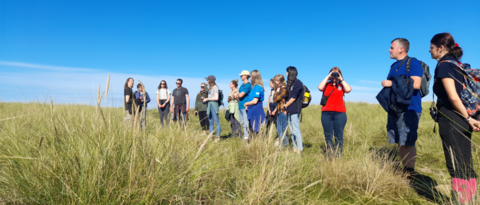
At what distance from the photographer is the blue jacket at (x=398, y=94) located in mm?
3037

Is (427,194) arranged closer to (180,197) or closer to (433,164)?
(433,164)

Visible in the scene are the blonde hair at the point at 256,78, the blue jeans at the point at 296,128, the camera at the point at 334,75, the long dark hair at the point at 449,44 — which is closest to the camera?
the long dark hair at the point at 449,44

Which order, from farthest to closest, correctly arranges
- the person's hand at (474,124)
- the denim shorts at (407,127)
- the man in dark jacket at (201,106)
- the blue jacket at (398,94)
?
1. the man in dark jacket at (201,106)
2. the denim shorts at (407,127)
3. the blue jacket at (398,94)
4. the person's hand at (474,124)

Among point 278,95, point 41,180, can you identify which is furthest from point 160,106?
point 41,180

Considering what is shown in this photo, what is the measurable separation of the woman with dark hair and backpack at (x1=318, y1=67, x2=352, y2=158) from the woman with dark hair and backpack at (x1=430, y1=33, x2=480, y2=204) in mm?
1630

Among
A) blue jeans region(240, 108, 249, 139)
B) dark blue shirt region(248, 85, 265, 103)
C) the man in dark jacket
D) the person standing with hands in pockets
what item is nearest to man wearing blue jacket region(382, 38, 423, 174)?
dark blue shirt region(248, 85, 265, 103)

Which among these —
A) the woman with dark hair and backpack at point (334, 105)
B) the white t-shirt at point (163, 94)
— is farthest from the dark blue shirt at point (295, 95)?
the white t-shirt at point (163, 94)

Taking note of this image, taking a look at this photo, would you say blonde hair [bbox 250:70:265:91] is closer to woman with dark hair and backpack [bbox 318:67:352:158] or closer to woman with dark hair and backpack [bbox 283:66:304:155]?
woman with dark hair and backpack [bbox 283:66:304:155]

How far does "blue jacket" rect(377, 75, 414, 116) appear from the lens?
304 centimetres

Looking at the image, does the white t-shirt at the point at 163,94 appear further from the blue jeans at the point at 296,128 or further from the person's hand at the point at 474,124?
the person's hand at the point at 474,124

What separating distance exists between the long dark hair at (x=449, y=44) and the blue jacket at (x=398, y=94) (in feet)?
2.05

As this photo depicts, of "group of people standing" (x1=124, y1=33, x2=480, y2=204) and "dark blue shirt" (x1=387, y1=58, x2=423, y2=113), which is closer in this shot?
"group of people standing" (x1=124, y1=33, x2=480, y2=204)

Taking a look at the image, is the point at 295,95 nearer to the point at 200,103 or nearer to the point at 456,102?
the point at 456,102

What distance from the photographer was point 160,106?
809cm
